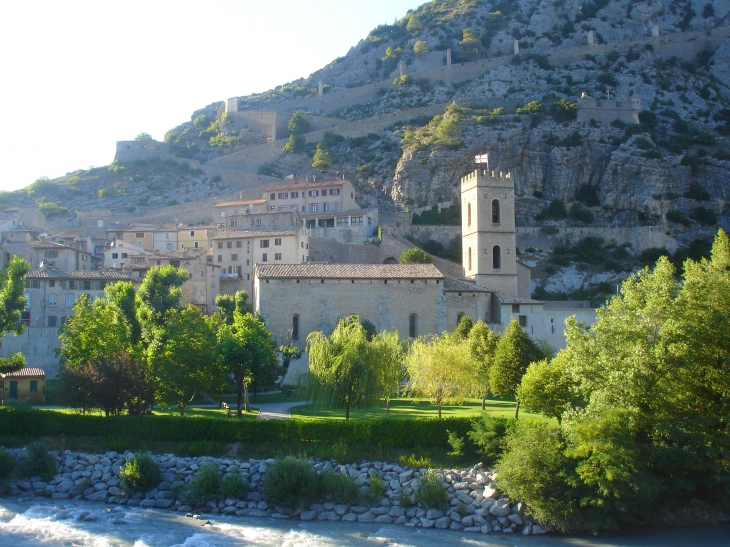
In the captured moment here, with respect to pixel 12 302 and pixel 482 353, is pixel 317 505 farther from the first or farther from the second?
pixel 12 302

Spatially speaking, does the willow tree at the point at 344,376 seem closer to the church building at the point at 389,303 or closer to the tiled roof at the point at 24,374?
the tiled roof at the point at 24,374

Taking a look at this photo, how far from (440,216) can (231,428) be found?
4740 cm

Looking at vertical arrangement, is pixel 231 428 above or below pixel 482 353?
below

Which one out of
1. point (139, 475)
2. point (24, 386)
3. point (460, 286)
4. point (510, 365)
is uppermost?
point (460, 286)

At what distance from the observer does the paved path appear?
1365 inches

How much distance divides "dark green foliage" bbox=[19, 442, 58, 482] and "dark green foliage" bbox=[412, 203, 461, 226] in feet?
160

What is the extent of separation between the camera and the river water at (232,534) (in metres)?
24.5

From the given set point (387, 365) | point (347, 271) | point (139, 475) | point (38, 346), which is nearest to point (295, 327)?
point (347, 271)

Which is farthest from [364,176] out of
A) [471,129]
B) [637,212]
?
[637,212]

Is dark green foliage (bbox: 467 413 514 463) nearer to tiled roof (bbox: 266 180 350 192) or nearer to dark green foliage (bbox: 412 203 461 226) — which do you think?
dark green foliage (bbox: 412 203 461 226)

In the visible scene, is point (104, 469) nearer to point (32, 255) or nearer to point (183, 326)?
point (183, 326)

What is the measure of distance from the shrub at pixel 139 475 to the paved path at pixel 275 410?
555cm

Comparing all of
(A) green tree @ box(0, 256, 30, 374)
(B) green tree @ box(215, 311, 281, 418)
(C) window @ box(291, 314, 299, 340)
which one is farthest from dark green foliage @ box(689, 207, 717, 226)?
(A) green tree @ box(0, 256, 30, 374)

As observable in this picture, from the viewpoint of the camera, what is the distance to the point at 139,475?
29250mm
